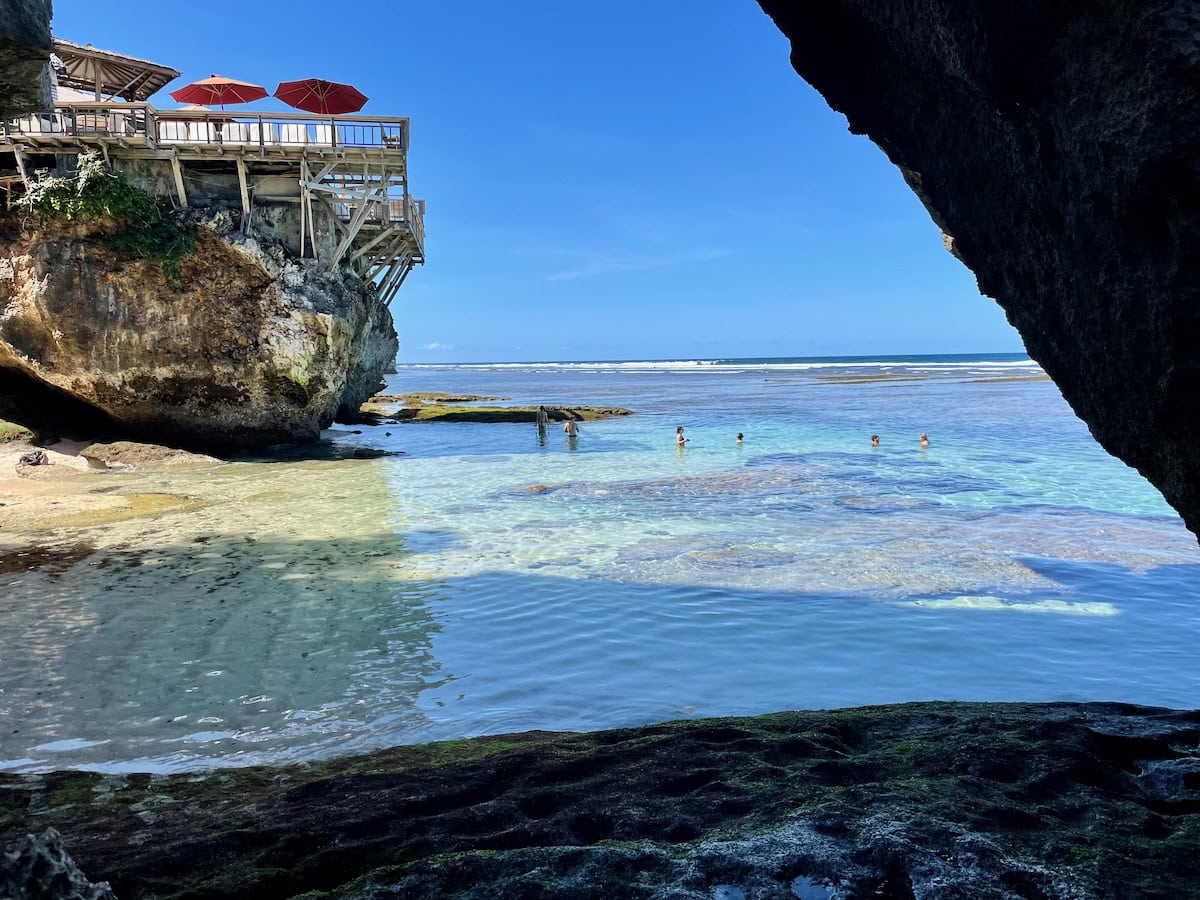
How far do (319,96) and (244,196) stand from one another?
3.42 metres

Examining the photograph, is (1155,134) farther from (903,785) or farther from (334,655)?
(334,655)

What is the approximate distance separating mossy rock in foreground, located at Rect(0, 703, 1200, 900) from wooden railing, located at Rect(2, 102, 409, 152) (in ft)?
63.7

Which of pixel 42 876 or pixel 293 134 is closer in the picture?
pixel 42 876

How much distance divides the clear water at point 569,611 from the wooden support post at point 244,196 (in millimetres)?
8277

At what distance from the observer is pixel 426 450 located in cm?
2473

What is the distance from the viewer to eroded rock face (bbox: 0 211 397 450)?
65.7 feet

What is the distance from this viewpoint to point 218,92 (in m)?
22.2

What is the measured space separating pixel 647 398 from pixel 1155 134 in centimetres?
4932

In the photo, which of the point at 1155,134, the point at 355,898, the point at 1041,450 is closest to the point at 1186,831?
the point at 1155,134

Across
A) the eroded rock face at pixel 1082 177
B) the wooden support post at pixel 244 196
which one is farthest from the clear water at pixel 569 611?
the wooden support post at pixel 244 196

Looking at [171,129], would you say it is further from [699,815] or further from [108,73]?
[699,815]

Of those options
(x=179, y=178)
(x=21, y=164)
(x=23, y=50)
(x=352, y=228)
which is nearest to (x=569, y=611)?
(x=23, y=50)

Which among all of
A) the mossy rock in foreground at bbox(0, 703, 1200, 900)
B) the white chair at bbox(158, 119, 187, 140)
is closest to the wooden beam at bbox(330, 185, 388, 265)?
the white chair at bbox(158, 119, 187, 140)

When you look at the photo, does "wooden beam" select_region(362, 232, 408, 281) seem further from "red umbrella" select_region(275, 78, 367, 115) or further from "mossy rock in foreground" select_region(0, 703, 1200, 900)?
"mossy rock in foreground" select_region(0, 703, 1200, 900)
